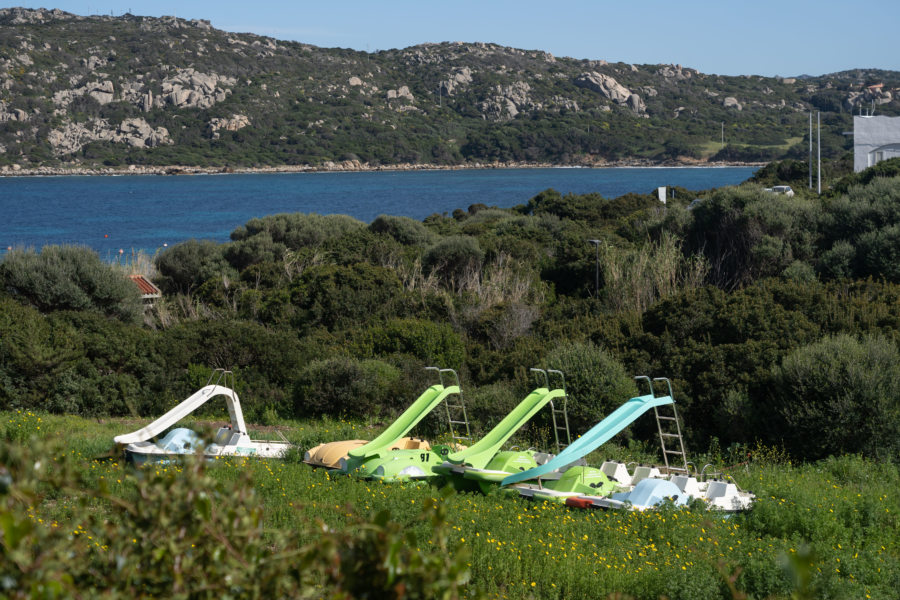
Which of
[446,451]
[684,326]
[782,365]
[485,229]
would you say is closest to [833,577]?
[446,451]

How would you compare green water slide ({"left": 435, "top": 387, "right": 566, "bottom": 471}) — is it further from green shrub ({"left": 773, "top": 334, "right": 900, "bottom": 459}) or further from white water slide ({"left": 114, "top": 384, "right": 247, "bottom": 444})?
green shrub ({"left": 773, "top": 334, "right": 900, "bottom": 459})

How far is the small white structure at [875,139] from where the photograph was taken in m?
44.8

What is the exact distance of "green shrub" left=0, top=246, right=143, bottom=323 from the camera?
20.9 metres

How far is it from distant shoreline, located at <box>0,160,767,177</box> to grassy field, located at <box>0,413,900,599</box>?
167m

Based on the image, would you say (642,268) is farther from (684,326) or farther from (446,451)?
(446,451)

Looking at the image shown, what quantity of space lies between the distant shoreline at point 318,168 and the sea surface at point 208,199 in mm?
2014

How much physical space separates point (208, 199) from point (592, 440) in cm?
10661

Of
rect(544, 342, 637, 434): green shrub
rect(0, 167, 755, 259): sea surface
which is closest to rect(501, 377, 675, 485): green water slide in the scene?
rect(544, 342, 637, 434): green shrub

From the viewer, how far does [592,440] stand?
942 cm

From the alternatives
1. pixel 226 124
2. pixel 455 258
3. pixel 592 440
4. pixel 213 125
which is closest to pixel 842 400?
pixel 592 440

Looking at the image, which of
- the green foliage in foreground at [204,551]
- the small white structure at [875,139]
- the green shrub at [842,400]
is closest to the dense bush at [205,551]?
the green foliage in foreground at [204,551]

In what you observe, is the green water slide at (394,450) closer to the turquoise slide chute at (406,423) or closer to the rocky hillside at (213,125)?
the turquoise slide chute at (406,423)

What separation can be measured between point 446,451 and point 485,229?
2890cm

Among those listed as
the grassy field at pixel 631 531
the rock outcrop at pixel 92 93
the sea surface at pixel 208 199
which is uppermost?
the rock outcrop at pixel 92 93
